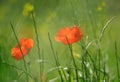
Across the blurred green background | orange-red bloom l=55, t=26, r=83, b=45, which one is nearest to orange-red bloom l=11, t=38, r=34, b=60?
the blurred green background

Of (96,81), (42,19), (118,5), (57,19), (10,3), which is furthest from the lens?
(10,3)

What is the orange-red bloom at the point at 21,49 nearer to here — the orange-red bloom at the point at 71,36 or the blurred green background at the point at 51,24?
the blurred green background at the point at 51,24

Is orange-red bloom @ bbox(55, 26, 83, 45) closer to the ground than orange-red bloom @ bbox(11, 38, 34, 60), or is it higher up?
higher up

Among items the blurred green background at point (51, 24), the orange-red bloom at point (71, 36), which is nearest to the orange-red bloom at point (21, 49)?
the blurred green background at point (51, 24)

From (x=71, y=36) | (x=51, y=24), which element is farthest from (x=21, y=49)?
(x=51, y=24)

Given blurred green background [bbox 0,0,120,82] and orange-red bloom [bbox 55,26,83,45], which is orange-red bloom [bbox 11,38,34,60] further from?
orange-red bloom [bbox 55,26,83,45]

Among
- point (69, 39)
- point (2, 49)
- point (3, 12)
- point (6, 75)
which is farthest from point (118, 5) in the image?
point (69, 39)

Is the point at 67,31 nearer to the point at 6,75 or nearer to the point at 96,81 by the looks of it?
the point at 96,81

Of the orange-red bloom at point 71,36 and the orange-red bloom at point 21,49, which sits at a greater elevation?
the orange-red bloom at point 71,36
